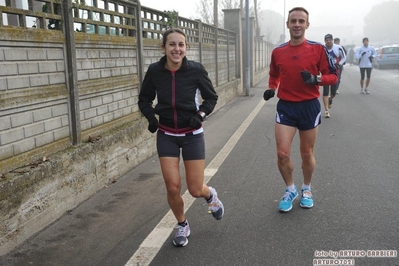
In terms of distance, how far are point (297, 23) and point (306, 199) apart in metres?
1.78

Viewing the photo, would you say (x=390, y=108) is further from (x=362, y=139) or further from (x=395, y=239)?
(x=395, y=239)

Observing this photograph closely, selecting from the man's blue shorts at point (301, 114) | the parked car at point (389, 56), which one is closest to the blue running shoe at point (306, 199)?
the man's blue shorts at point (301, 114)

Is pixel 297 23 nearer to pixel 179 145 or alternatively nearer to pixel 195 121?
pixel 195 121

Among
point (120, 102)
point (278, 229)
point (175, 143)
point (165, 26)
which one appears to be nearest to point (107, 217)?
point (175, 143)

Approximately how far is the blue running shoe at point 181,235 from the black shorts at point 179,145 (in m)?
0.60

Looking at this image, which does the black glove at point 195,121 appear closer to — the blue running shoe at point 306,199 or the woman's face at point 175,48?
the woman's face at point 175,48

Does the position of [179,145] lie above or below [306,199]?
above

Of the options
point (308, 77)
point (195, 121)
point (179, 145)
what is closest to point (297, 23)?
point (308, 77)

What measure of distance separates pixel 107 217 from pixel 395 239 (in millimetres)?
2683

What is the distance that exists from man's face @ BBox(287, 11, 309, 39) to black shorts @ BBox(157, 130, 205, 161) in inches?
57.7

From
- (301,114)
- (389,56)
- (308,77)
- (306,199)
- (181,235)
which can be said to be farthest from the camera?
(389,56)

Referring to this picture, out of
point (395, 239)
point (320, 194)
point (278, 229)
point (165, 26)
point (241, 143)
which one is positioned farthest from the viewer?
point (165, 26)

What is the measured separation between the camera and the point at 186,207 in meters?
4.69

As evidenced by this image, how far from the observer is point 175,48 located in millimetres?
3643
